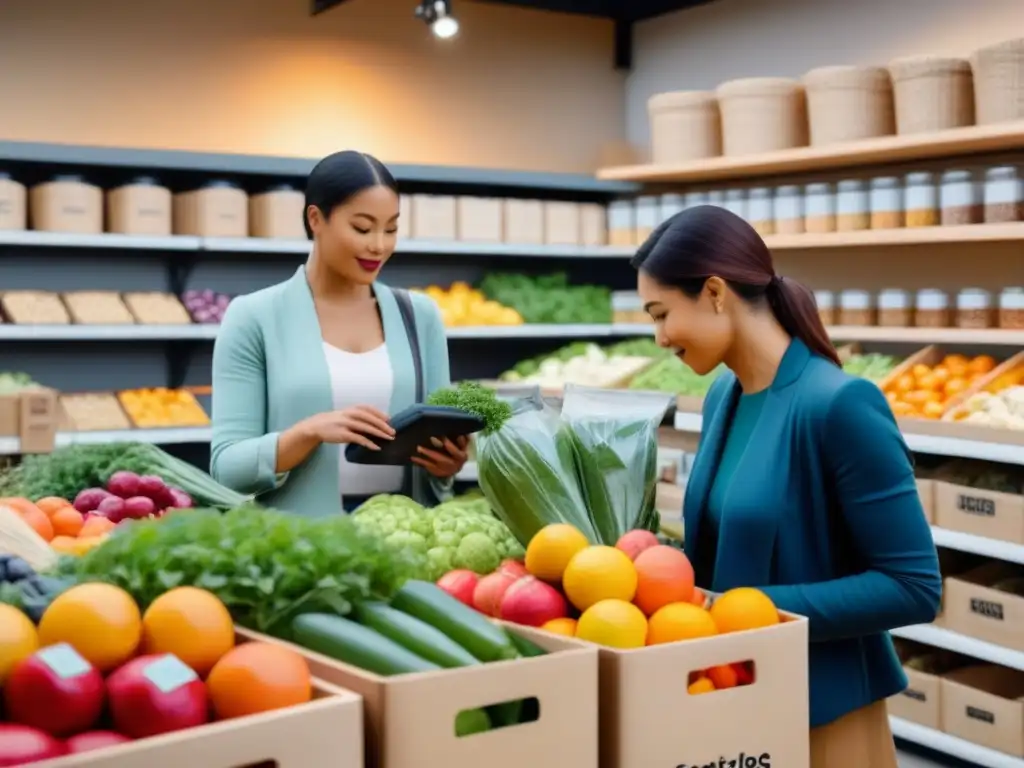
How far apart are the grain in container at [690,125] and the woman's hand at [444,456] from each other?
12.5ft

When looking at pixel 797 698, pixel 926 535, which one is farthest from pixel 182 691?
pixel 926 535

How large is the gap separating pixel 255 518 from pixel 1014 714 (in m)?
3.50

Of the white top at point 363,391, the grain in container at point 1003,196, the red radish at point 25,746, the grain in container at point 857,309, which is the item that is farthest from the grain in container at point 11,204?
Answer: the red radish at point 25,746

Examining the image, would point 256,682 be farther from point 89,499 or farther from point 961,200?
point 961,200

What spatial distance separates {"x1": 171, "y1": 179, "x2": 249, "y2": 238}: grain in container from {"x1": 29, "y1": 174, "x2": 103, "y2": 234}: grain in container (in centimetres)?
39

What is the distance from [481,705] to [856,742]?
2.88 feet

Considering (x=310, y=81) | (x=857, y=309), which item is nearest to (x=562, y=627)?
(x=857, y=309)

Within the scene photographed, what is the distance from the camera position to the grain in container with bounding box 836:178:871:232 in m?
5.38

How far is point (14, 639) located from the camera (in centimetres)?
132

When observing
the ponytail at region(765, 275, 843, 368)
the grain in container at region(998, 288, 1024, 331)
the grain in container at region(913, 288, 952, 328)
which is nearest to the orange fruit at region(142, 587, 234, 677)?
the ponytail at region(765, 275, 843, 368)

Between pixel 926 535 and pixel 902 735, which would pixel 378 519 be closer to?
pixel 926 535

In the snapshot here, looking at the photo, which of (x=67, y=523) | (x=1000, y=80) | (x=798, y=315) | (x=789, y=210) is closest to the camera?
(x=798, y=315)

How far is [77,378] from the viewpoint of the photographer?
576cm

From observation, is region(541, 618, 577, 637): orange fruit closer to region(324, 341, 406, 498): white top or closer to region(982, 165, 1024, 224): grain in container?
region(324, 341, 406, 498): white top
